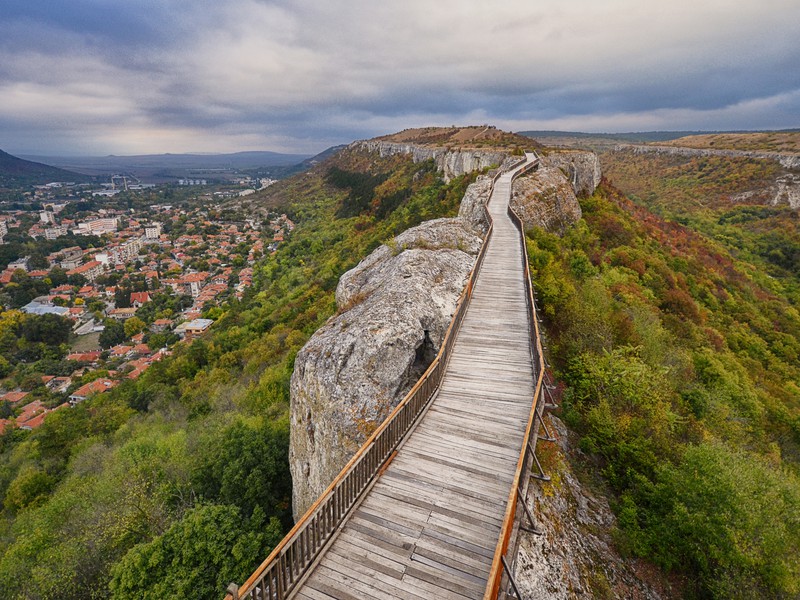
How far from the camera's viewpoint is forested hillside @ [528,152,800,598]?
6.98 m

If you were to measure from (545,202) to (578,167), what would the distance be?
17.7 metres

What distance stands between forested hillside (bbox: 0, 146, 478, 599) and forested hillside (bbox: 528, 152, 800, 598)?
9901 mm

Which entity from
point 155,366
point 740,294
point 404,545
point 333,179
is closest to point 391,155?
point 333,179

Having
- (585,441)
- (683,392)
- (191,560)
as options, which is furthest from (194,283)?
(585,441)

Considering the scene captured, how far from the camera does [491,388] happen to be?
930 centimetres

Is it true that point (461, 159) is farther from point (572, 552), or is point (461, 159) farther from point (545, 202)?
point (572, 552)

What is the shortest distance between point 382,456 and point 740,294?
137 ft

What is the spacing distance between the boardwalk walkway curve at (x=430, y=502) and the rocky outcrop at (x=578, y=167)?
1429 inches

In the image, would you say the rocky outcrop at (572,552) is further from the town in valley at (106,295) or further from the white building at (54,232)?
the white building at (54,232)

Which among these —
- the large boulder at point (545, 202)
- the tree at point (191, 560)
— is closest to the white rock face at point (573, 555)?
the tree at point (191, 560)

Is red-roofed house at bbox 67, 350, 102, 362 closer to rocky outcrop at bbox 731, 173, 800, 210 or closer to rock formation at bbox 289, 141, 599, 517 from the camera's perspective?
rock formation at bbox 289, 141, 599, 517

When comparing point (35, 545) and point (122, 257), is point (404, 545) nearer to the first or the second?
point (35, 545)

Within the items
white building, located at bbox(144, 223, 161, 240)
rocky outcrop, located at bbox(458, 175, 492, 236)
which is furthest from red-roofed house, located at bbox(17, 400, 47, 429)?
white building, located at bbox(144, 223, 161, 240)

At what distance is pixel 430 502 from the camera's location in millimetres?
6328
